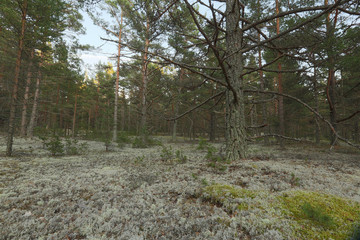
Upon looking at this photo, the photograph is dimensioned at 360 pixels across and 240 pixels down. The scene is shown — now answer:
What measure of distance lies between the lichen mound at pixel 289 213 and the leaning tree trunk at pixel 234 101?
220 cm

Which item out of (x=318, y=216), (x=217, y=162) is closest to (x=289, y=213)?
(x=318, y=216)

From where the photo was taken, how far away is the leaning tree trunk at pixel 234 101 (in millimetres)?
4430

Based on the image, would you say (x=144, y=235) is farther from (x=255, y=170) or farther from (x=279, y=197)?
(x=255, y=170)

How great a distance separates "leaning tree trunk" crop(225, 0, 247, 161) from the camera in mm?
4430

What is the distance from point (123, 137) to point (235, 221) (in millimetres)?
10407

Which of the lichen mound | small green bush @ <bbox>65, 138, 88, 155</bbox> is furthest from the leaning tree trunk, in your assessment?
small green bush @ <bbox>65, 138, 88, 155</bbox>

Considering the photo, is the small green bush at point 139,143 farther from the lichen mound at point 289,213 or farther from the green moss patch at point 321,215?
the green moss patch at point 321,215

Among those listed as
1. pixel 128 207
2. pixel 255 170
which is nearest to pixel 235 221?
pixel 128 207

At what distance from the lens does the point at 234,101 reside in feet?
14.5

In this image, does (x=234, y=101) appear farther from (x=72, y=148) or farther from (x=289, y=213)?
(x=72, y=148)

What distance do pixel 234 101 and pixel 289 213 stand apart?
122 inches

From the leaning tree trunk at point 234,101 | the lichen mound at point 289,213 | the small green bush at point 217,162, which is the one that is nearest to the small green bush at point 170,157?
the small green bush at point 217,162

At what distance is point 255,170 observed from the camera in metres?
3.56

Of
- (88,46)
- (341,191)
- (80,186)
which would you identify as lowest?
(80,186)
